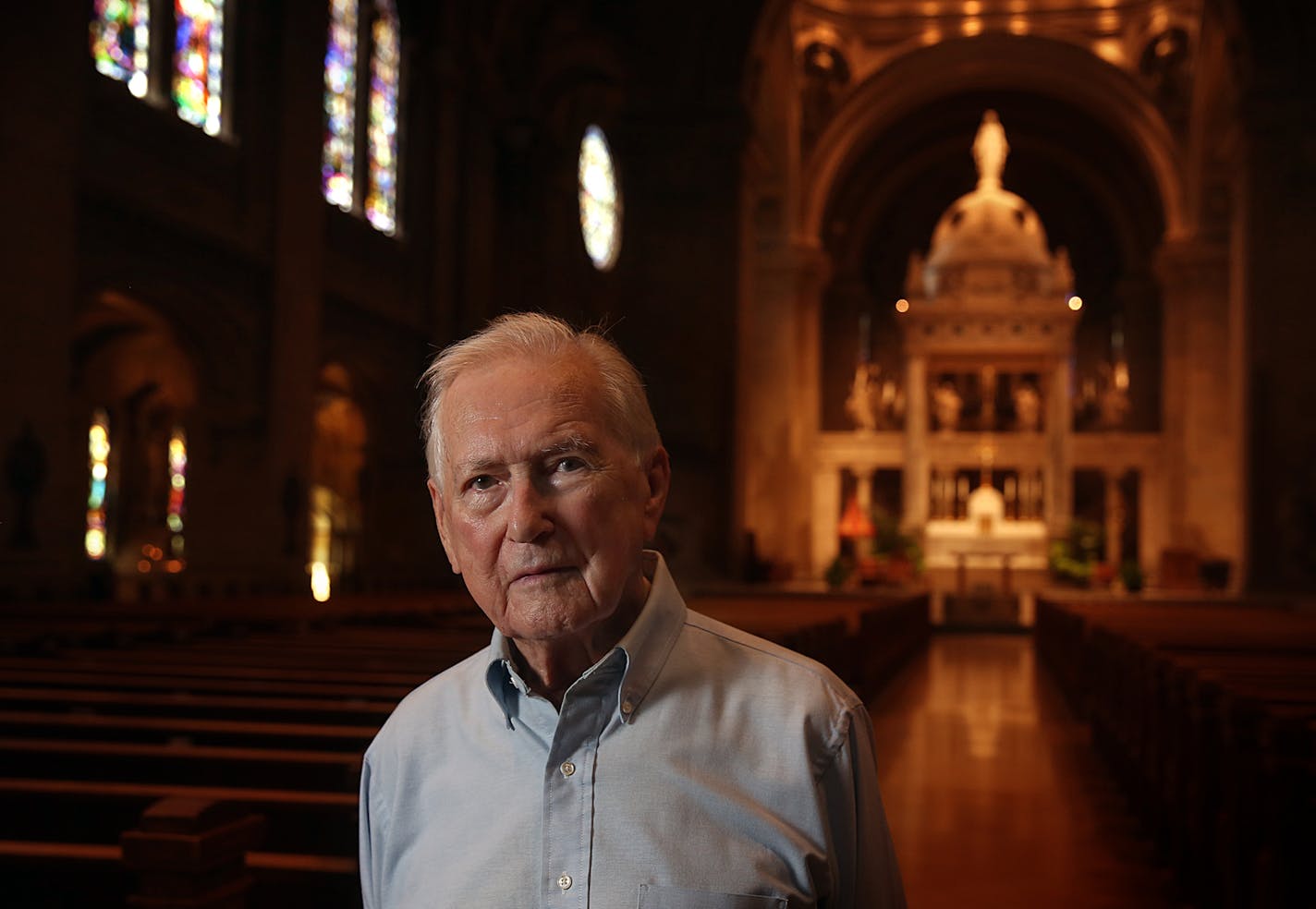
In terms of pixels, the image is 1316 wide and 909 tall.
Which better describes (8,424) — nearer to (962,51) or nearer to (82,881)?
(82,881)

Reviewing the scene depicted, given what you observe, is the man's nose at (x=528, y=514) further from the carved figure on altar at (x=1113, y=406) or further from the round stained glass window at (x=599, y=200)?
the carved figure on altar at (x=1113, y=406)

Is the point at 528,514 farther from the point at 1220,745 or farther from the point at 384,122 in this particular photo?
the point at 384,122

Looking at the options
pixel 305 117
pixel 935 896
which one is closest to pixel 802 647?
pixel 935 896

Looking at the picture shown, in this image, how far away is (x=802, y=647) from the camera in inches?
225

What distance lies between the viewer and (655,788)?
1.64m

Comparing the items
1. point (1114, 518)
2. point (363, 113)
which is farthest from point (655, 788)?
point (1114, 518)

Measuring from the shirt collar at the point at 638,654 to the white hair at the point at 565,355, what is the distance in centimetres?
19

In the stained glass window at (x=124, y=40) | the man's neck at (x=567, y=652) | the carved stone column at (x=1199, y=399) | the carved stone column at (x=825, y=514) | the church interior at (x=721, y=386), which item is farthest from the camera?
the carved stone column at (x=825, y=514)

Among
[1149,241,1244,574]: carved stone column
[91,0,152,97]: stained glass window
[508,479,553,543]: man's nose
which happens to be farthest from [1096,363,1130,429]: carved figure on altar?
[508,479,553,543]: man's nose

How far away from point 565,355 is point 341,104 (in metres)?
15.2

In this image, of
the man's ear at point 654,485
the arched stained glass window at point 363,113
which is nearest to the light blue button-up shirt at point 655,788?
the man's ear at point 654,485

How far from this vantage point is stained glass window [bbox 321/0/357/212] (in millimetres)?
15852

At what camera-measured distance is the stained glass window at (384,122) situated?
16.8m

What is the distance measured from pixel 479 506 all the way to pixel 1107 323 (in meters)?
34.2
